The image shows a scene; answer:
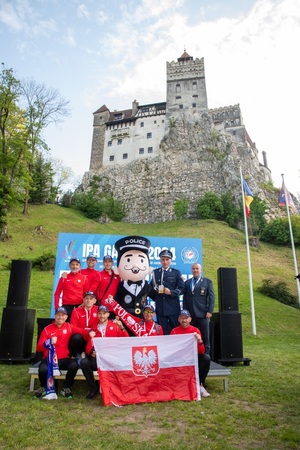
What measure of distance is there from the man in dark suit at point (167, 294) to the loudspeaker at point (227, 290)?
4.27 ft

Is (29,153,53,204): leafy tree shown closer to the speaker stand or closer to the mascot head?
the mascot head

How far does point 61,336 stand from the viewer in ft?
17.1

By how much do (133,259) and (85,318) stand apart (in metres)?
1.70

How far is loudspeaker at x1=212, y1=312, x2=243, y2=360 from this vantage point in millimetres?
6996

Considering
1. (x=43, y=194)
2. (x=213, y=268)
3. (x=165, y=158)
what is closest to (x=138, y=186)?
(x=165, y=158)

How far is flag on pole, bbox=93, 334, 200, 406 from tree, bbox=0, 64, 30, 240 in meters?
19.5

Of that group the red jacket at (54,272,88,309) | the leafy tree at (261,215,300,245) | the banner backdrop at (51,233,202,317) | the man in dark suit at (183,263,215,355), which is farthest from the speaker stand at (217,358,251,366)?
the leafy tree at (261,215,300,245)

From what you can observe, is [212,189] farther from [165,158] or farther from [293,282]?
[293,282]

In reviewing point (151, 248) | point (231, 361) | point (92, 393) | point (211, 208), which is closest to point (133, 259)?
point (92, 393)

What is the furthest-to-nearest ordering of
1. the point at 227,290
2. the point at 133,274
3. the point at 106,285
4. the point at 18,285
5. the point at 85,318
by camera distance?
the point at 227,290, the point at 18,285, the point at 133,274, the point at 106,285, the point at 85,318

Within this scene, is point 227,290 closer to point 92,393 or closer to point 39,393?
point 92,393

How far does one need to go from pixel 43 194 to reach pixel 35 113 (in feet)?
39.7

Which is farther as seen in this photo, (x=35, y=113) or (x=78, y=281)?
(x=35, y=113)

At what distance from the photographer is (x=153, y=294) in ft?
21.4
